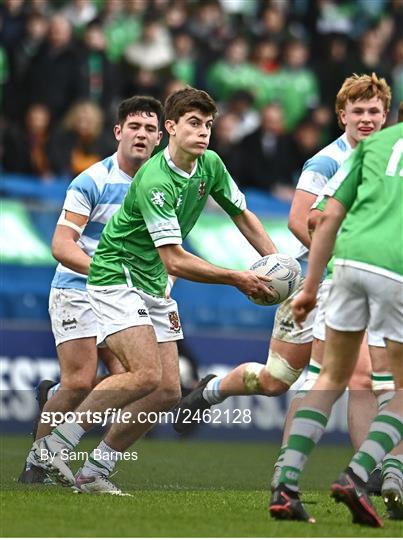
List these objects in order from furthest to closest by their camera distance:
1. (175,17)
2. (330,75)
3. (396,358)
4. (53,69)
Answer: (330,75)
(175,17)
(53,69)
(396,358)

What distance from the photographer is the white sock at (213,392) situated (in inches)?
363

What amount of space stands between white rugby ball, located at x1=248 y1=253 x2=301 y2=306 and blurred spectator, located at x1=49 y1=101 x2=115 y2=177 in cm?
684

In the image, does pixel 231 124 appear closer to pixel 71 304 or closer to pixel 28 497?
pixel 71 304

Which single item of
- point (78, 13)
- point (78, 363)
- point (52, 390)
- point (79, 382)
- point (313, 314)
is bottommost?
point (52, 390)

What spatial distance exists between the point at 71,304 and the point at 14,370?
4.29m

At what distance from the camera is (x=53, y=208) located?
14.3 meters

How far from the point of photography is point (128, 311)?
8367 millimetres

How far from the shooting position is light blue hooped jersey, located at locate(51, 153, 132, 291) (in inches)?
371

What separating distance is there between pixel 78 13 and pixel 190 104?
356 inches

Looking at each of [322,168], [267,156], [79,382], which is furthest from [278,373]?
[267,156]

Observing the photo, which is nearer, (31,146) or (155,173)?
(155,173)

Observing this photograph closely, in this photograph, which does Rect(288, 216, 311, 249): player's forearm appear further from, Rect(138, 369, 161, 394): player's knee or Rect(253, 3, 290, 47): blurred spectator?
Rect(253, 3, 290, 47): blurred spectator

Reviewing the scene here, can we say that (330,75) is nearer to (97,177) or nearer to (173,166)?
(97,177)

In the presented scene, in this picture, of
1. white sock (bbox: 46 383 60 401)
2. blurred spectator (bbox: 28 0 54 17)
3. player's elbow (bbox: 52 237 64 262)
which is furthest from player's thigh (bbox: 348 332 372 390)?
blurred spectator (bbox: 28 0 54 17)
